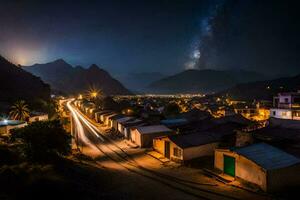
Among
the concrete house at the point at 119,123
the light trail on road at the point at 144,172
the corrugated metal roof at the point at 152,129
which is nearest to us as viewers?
the light trail on road at the point at 144,172

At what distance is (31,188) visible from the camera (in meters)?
13.7

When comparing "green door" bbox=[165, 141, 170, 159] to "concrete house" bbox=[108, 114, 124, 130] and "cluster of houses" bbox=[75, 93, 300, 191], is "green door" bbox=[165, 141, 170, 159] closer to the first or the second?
"cluster of houses" bbox=[75, 93, 300, 191]

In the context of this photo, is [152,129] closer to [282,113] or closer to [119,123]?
[119,123]

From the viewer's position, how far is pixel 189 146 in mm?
28438

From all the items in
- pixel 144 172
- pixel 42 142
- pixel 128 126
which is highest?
pixel 42 142

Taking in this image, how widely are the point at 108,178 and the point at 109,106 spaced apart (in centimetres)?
7534

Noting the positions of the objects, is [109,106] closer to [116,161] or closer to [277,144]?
[116,161]

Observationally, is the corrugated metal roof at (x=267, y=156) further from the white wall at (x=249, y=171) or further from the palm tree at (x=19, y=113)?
the palm tree at (x=19, y=113)

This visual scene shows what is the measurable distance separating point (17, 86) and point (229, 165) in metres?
90.2

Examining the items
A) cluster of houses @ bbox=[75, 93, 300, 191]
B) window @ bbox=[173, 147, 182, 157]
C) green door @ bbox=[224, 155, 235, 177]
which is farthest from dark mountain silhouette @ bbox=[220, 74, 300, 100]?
green door @ bbox=[224, 155, 235, 177]

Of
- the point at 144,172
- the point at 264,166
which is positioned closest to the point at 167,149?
the point at 144,172

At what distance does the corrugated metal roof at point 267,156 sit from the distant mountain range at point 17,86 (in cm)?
7719

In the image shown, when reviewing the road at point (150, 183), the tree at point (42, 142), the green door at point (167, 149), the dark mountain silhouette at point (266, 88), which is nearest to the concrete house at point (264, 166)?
the road at point (150, 183)

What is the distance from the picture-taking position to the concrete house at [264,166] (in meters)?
18.5
